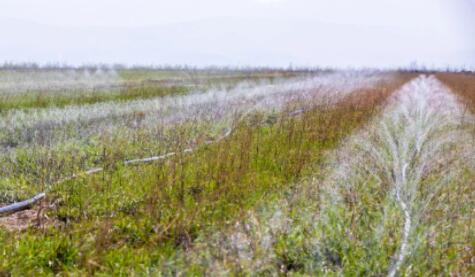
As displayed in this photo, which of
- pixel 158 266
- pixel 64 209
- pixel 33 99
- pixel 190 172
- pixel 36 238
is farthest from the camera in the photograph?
pixel 33 99

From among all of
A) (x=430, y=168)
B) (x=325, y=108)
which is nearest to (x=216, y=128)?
(x=325, y=108)

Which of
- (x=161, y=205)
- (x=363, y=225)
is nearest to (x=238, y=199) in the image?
(x=161, y=205)

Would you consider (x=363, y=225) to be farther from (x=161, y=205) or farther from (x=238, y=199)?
(x=161, y=205)

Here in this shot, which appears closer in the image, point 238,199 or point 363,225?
point 363,225

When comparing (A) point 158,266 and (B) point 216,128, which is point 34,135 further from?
(A) point 158,266

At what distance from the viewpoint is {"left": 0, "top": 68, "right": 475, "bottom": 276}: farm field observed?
3641mm

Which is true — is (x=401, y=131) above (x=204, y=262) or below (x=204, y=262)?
above

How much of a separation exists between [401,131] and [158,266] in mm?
6862

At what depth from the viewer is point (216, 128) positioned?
9.42 metres

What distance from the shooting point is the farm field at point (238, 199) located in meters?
3.64

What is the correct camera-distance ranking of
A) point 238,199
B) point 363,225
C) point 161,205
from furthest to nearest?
point 238,199 < point 161,205 < point 363,225

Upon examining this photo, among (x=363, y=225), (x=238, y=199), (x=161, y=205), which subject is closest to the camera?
(x=363, y=225)

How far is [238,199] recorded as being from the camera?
5031 millimetres

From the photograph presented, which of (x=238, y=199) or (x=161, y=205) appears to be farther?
(x=238, y=199)
